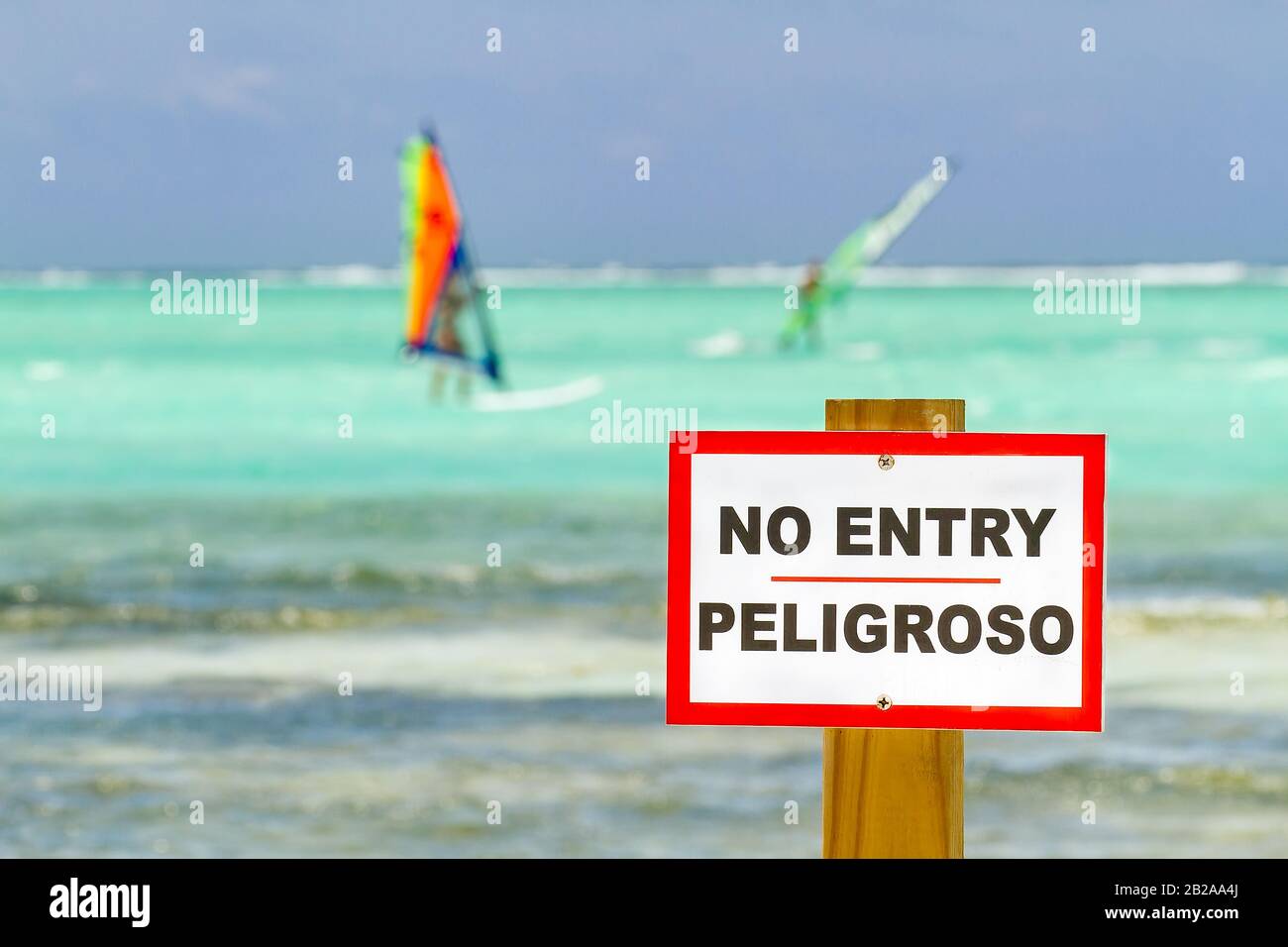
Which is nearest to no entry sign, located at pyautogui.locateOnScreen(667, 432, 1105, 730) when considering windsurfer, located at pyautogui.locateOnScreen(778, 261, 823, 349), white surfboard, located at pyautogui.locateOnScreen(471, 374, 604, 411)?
white surfboard, located at pyautogui.locateOnScreen(471, 374, 604, 411)

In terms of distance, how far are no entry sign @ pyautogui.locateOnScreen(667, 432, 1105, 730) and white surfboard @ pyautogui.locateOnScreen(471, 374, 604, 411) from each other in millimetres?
27824

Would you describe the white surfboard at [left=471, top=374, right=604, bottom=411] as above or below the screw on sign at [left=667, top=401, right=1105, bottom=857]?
above

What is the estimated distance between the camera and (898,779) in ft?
5.76

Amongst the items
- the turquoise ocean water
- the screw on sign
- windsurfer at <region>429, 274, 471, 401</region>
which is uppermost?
windsurfer at <region>429, 274, 471, 401</region>

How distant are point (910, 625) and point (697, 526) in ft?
0.80

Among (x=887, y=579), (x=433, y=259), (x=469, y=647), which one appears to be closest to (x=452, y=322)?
(x=433, y=259)

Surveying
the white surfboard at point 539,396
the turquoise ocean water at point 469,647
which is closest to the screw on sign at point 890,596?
the turquoise ocean water at point 469,647

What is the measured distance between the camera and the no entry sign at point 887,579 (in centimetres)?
173

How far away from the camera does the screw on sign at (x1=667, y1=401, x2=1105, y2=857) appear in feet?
5.69

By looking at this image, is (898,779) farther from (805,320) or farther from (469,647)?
(805,320)

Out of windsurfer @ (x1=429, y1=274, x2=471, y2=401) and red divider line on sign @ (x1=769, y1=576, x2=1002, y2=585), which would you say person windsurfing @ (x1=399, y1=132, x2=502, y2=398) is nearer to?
windsurfer @ (x1=429, y1=274, x2=471, y2=401)

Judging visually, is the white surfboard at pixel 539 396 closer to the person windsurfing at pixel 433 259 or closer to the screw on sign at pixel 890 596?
the person windsurfing at pixel 433 259

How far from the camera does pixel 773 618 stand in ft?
5.75
